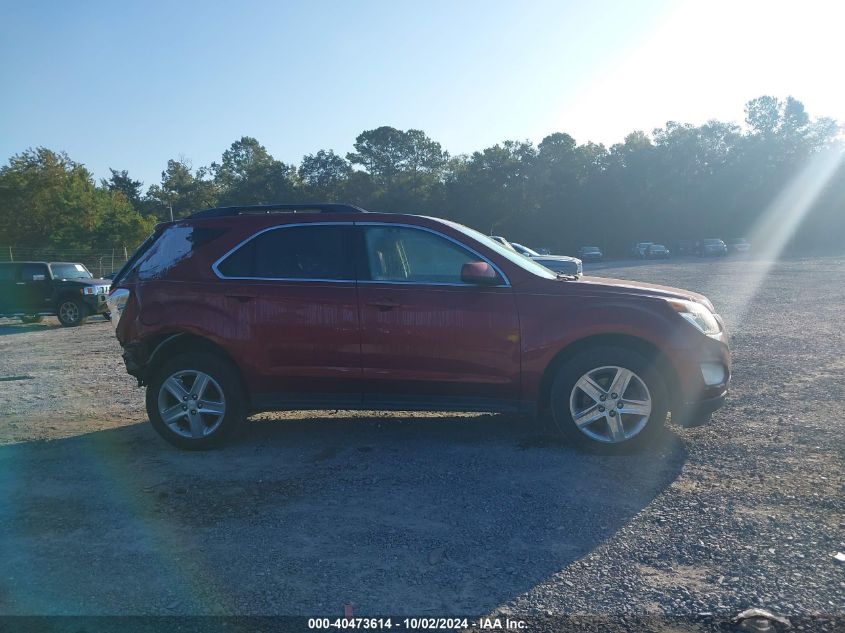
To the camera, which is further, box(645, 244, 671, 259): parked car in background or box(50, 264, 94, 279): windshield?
box(645, 244, 671, 259): parked car in background

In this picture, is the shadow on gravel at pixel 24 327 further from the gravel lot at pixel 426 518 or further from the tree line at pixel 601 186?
the tree line at pixel 601 186

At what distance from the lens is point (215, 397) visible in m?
5.70

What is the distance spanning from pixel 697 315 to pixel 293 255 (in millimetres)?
3355

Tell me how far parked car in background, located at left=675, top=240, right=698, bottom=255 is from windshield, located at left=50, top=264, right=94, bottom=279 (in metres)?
55.9

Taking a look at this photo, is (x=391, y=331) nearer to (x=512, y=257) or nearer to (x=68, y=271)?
(x=512, y=257)

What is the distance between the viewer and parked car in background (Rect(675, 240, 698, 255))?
63.0m

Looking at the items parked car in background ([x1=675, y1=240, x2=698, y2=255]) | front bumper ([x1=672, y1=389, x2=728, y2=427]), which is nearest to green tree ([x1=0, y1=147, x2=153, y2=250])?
front bumper ([x1=672, y1=389, x2=728, y2=427])

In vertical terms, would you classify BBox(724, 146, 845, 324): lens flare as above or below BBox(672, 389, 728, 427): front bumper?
above

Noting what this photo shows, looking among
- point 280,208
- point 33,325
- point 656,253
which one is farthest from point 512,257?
point 656,253

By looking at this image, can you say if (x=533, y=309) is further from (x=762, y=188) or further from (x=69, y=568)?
(x=762, y=188)

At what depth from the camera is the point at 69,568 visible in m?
3.67

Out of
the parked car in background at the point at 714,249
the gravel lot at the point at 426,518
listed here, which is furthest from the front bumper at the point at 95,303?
the parked car in background at the point at 714,249

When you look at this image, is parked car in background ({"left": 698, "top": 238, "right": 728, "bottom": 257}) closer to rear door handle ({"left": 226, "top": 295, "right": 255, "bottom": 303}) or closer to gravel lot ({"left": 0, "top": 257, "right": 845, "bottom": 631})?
gravel lot ({"left": 0, "top": 257, "right": 845, "bottom": 631})

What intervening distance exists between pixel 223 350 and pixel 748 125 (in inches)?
3182
